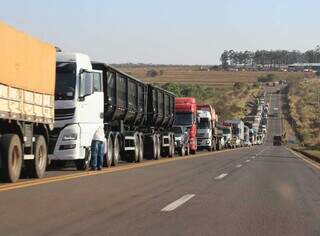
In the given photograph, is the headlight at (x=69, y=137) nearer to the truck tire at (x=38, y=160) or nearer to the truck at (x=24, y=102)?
the truck at (x=24, y=102)

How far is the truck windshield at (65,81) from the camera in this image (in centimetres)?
2030

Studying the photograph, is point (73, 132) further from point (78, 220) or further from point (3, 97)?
point (78, 220)

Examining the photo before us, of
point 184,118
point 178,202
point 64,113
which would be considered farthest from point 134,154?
point 184,118

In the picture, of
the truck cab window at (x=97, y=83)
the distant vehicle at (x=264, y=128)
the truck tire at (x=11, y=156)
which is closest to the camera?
the truck tire at (x=11, y=156)

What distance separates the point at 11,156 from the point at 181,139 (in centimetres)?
2634

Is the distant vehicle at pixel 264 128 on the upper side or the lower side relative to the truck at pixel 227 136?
upper

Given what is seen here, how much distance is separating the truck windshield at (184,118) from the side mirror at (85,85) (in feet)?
77.0

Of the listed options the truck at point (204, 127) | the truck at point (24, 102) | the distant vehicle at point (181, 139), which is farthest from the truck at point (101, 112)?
the truck at point (204, 127)

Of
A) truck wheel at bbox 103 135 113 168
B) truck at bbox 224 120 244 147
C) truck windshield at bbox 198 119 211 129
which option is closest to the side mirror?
truck wheel at bbox 103 135 113 168

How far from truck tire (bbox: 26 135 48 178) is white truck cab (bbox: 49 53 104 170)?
161cm

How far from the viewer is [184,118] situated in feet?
145

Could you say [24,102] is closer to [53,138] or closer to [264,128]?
[53,138]

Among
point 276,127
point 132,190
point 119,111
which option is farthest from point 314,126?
point 132,190

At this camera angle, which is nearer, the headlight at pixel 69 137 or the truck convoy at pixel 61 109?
the truck convoy at pixel 61 109
